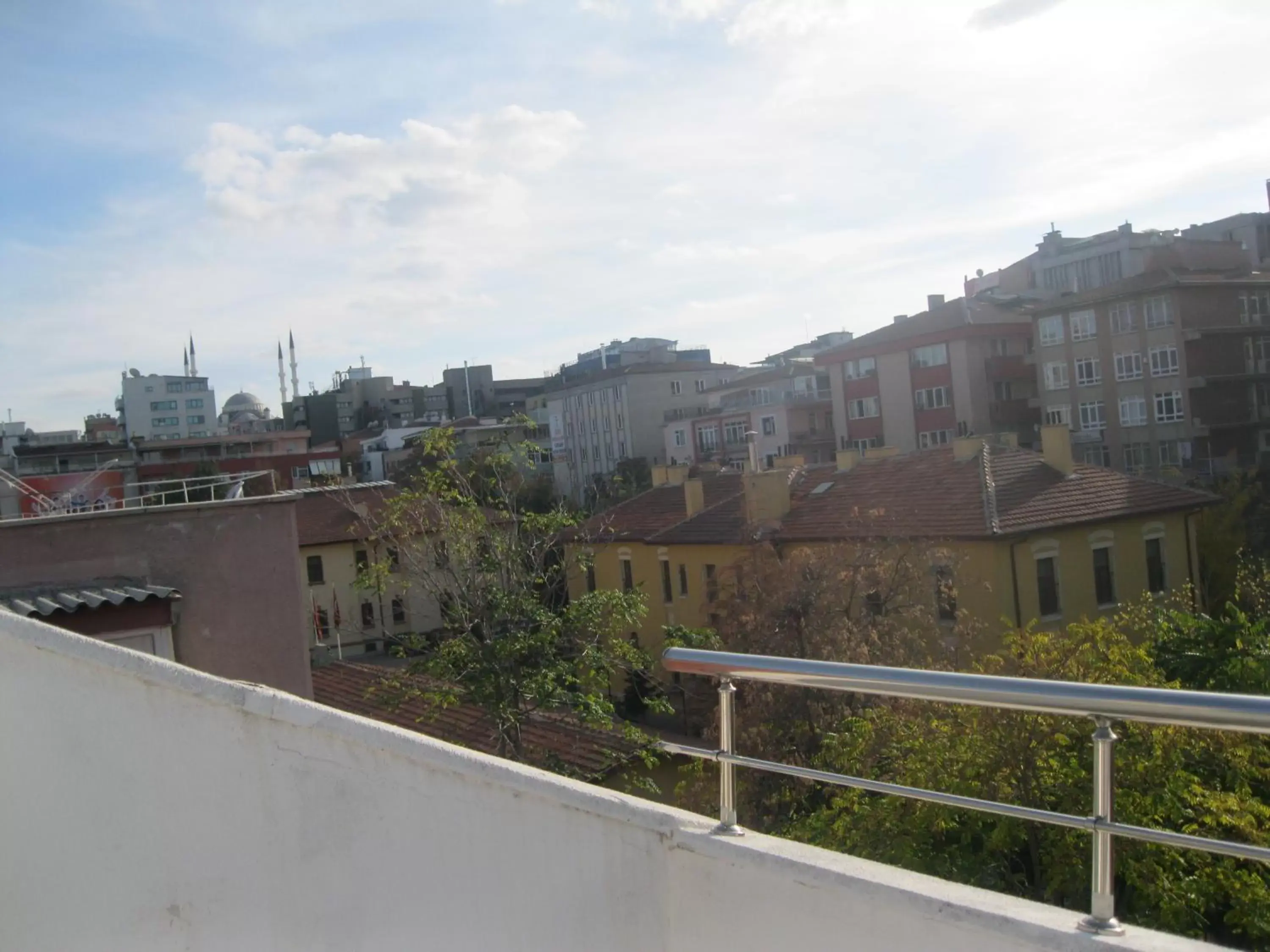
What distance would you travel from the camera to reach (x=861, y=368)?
→ 188 ft

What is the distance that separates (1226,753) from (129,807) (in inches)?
303

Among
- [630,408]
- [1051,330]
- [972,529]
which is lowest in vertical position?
[972,529]

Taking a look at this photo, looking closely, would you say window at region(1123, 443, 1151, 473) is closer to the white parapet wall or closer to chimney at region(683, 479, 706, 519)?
chimney at region(683, 479, 706, 519)

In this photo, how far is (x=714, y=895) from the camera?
3113 mm

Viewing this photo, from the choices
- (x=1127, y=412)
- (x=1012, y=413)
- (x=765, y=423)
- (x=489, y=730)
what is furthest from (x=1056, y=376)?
(x=489, y=730)

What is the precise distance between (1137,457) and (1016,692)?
50660 mm

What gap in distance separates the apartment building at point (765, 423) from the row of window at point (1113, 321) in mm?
12616

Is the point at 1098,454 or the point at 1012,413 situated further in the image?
the point at 1012,413

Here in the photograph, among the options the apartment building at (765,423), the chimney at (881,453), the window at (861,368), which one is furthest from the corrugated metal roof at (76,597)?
the window at (861,368)

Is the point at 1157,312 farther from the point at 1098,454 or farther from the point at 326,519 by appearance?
the point at 326,519

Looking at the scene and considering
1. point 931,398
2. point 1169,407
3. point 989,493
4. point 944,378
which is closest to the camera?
point 989,493

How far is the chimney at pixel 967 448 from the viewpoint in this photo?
3002 centimetres

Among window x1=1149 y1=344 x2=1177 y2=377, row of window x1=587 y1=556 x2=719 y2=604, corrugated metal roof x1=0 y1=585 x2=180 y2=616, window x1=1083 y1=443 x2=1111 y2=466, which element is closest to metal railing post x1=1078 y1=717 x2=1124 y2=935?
corrugated metal roof x1=0 y1=585 x2=180 y2=616

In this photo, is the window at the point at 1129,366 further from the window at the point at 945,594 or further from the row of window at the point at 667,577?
the window at the point at 945,594
